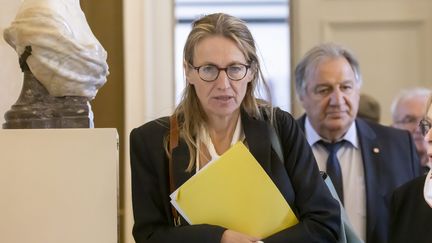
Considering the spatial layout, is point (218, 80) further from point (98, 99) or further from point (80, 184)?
point (98, 99)

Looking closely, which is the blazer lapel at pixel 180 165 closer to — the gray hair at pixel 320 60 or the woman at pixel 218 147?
the woman at pixel 218 147

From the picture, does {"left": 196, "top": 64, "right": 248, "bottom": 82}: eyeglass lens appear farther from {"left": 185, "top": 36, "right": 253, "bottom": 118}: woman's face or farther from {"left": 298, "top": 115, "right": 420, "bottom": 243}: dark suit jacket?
{"left": 298, "top": 115, "right": 420, "bottom": 243}: dark suit jacket

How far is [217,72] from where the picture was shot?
1.91m

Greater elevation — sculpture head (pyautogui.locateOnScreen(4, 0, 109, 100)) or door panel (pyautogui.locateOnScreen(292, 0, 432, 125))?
door panel (pyautogui.locateOnScreen(292, 0, 432, 125))

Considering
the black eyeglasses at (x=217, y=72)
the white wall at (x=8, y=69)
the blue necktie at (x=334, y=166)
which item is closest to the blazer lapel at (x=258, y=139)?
the black eyeglasses at (x=217, y=72)

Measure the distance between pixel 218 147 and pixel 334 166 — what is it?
0.87m

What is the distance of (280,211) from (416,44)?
3.14 m

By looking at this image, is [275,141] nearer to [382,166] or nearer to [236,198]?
[236,198]

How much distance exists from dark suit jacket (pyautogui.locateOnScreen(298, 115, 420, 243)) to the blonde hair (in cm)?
82

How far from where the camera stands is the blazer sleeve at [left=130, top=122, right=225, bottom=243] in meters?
1.86

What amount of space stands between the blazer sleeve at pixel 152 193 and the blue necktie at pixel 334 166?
0.95 m

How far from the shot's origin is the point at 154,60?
4.09m

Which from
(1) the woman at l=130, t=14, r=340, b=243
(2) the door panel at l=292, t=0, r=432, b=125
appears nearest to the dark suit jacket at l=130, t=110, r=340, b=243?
(1) the woman at l=130, t=14, r=340, b=243

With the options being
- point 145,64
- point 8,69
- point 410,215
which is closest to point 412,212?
point 410,215
